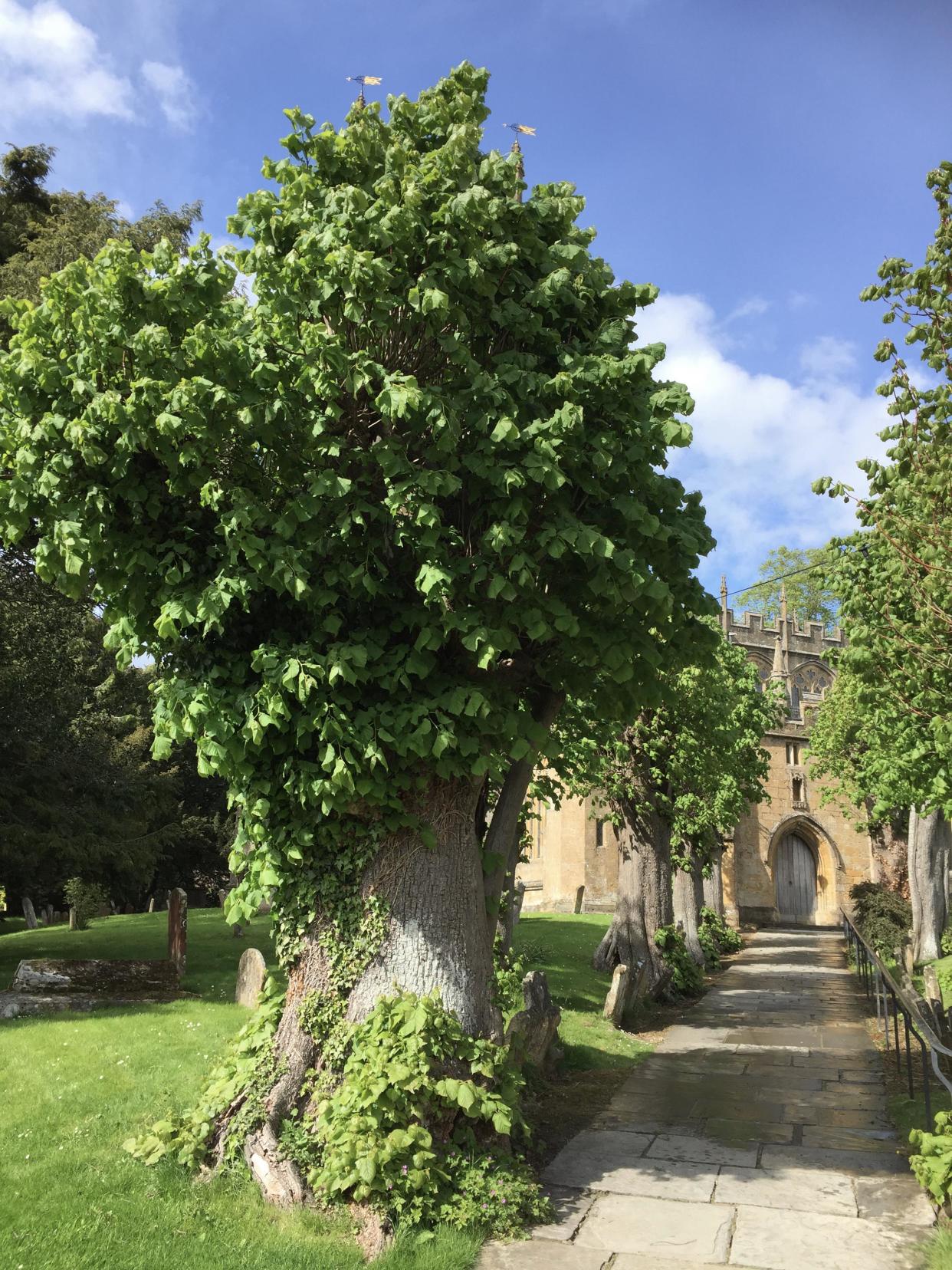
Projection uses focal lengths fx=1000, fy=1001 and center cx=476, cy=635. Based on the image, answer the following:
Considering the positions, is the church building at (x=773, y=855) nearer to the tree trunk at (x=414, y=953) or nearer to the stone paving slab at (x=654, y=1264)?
the tree trunk at (x=414, y=953)

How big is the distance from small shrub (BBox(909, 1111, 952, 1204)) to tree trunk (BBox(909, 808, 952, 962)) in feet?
54.1

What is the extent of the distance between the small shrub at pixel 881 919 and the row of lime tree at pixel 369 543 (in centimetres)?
1420

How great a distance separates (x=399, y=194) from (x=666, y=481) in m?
2.94

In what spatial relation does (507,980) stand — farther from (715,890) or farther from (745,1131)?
(715,890)

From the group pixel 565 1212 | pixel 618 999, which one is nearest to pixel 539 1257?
pixel 565 1212

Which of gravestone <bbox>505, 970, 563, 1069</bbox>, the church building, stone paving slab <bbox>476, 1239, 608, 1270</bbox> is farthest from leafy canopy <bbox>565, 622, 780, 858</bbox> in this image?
the church building

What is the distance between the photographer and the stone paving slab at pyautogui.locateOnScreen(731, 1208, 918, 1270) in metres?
6.08

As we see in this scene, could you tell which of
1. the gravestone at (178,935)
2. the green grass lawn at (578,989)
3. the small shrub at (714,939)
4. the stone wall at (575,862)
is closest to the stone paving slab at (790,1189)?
the green grass lawn at (578,989)

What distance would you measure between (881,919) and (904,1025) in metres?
14.4

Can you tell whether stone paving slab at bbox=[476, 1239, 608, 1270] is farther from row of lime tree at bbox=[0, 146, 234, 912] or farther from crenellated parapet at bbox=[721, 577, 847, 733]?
crenellated parapet at bbox=[721, 577, 847, 733]

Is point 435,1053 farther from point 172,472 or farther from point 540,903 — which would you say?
point 540,903

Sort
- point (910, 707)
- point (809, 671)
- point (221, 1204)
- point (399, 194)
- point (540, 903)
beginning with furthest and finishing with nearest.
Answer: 1. point (809, 671)
2. point (540, 903)
3. point (910, 707)
4. point (399, 194)
5. point (221, 1204)

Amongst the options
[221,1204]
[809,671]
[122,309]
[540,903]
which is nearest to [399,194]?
[122,309]

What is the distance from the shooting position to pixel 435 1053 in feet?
22.5
